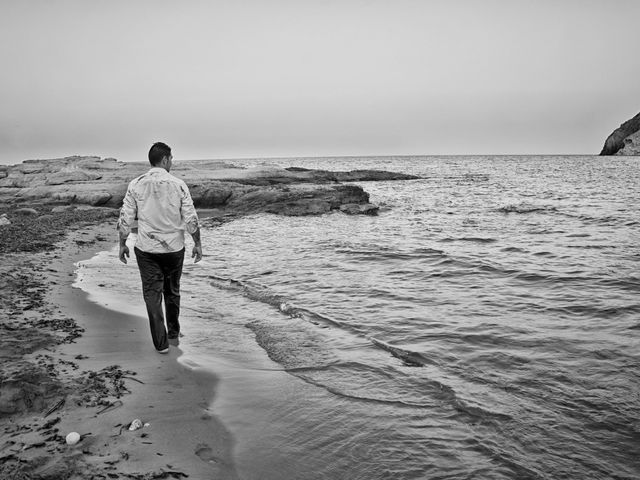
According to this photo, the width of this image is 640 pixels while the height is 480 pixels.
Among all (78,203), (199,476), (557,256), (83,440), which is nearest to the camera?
(199,476)

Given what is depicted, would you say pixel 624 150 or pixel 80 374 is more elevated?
pixel 624 150

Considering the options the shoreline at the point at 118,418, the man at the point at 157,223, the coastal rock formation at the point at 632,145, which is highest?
the coastal rock formation at the point at 632,145

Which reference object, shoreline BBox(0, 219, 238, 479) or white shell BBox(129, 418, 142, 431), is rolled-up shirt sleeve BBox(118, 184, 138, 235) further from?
white shell BBox(129, 418, 142, 431)

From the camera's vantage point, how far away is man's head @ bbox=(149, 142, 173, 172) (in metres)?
5.71

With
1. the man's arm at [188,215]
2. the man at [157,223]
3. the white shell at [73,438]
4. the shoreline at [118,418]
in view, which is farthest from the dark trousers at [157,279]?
the white shell at [73,438]

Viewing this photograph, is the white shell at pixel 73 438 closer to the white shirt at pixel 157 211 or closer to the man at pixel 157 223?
the man at pixel 157 223

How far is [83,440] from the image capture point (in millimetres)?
3484

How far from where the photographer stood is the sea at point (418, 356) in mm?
3721

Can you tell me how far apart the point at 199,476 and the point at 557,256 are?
12115 millimetres

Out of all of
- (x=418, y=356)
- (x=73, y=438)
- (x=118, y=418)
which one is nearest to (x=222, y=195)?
(x=418, y=356)

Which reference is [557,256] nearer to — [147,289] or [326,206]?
[147,289]

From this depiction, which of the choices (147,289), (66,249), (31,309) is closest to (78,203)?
(66,249)

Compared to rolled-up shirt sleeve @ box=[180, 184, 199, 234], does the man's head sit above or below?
above

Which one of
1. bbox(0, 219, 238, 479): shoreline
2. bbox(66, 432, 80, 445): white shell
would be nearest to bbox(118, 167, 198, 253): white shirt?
bbox(0, 219, 238, 479): shoreline
